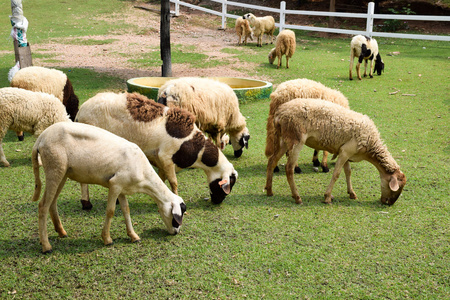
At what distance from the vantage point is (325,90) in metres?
7.00

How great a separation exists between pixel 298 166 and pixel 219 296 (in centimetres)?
376

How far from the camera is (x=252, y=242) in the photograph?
15.8 ft

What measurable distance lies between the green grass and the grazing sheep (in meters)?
0.48

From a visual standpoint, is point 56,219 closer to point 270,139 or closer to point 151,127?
point 151,127

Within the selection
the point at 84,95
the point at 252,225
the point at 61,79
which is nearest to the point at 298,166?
the point at 252,225

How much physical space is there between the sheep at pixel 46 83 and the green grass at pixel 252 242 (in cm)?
116

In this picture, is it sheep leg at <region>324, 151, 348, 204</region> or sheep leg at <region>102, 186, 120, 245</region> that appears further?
sheep leg at <region>324, 151, 348, 204</region>

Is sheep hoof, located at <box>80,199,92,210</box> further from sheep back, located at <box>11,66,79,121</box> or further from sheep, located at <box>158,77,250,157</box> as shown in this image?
sheep back, located at <box>11,66,79,121</box>

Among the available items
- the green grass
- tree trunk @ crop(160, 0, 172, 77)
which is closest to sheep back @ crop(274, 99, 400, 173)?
the green grass

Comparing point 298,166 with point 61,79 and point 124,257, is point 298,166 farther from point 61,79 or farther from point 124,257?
point 61,79

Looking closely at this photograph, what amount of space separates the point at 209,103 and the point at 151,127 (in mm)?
1618

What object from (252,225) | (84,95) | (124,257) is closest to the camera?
(124,257)

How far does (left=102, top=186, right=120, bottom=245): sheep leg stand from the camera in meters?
4.41

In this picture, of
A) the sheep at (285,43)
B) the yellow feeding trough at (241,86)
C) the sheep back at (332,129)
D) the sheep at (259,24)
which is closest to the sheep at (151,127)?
the sheep back at (332,129)
